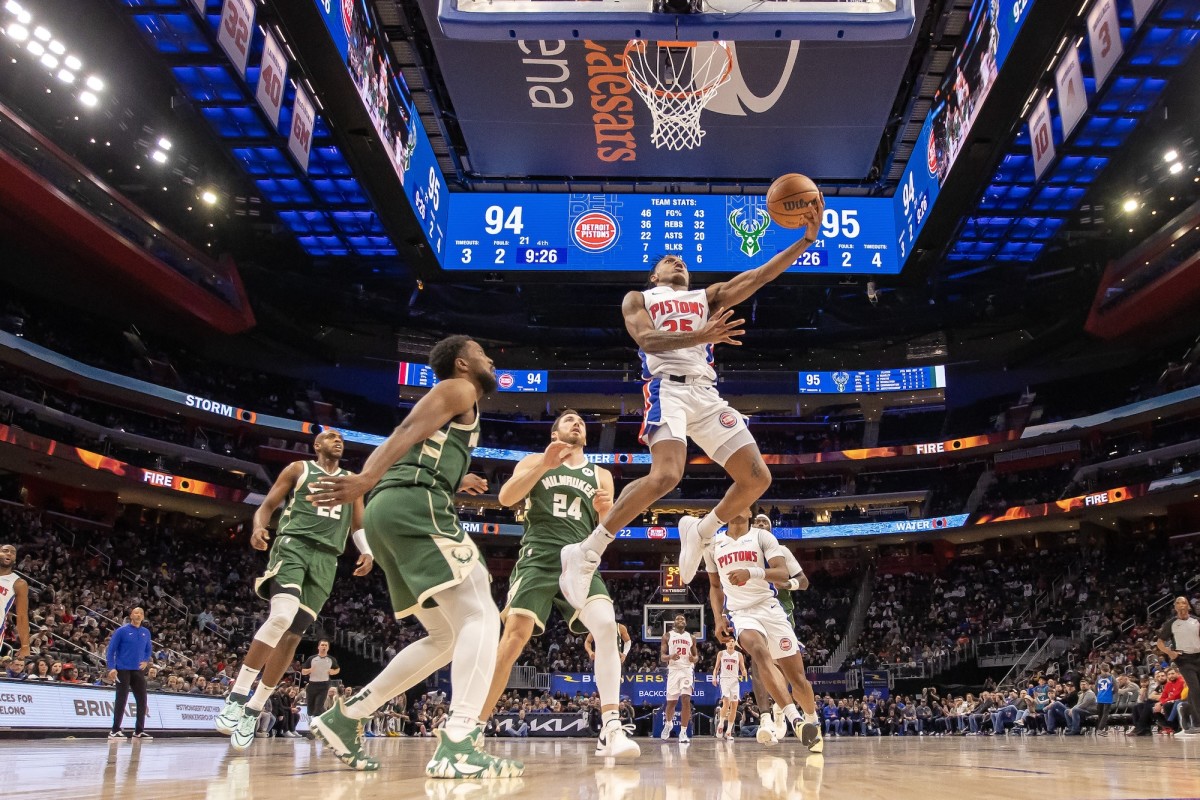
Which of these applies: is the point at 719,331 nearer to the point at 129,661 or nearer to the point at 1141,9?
the point at 129,661

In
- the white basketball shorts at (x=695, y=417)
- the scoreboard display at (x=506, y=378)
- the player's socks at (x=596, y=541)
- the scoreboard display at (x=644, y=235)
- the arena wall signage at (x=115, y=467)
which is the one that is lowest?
the player's socks at (x=596, y=541)

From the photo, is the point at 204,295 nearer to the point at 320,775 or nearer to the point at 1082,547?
the point at 320,775

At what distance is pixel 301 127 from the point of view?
47.7 feet

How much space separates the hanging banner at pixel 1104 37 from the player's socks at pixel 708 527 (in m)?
9.90

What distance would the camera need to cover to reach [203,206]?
24922 mm

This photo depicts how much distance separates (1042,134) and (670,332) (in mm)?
12038

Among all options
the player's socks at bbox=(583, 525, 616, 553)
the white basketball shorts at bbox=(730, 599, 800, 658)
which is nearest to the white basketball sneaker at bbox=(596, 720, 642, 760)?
the player's socks at bbox=(583, 525, 616, 553)

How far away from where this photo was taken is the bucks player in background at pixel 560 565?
201 inches

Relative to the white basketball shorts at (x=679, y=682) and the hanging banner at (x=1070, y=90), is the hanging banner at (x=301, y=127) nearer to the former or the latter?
the white basketball shorts at (x=679, y=682)

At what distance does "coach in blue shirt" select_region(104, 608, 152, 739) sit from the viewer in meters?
8.82

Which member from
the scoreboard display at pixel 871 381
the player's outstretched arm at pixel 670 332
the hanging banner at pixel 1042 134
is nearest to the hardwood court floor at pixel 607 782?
the player's outstretched arm at pixel 670 332

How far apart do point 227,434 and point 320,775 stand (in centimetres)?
3086

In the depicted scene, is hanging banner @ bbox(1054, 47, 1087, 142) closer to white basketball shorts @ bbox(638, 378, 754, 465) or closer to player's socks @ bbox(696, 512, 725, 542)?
player's socks @ bbox(696, 512, 725, 542)

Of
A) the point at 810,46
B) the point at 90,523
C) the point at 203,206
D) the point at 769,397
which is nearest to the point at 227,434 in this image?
the point at 90,523
